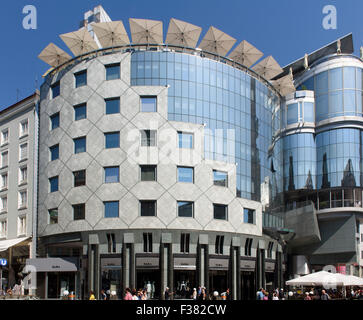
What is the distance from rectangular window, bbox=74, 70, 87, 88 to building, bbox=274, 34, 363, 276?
27.6 meters

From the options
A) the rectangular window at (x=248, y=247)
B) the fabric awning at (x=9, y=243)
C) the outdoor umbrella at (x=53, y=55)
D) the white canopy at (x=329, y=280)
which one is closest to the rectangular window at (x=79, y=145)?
the outdoor umbrella at (x=53, y=55)

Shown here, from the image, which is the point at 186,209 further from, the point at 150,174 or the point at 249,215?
the point at 249,215

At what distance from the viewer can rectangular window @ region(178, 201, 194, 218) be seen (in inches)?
1774

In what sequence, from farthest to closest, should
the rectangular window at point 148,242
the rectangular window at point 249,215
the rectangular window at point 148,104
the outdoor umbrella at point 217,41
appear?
the outdoor umbrella at point 217,41 < the rectangular window at point 249,215 < the rectangular window at point 148,104 < the rectangular window at point 148,242

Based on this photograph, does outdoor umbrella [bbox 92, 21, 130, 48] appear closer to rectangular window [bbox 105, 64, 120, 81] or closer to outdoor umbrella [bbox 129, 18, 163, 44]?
outdoor umbrella [bbox 129, 18, 163, 44]

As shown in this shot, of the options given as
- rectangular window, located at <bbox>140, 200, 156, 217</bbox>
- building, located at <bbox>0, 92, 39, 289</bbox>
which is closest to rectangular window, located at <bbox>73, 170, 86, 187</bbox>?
rectangular window, located at <bbox>140, 200, 156, 217</bbox>

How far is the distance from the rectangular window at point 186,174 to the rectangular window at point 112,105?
8.45 meters

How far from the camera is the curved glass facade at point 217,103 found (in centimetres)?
4681

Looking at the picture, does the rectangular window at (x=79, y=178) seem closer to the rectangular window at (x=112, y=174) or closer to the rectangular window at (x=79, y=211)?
the rectangular window at (x=79, y=211)

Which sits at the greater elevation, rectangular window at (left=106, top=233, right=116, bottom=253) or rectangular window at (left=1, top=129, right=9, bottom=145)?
rectangular window at (left=1, top=129, right=9, bottom=145)

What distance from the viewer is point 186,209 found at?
45.3 m

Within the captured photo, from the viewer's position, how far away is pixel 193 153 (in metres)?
45.9
